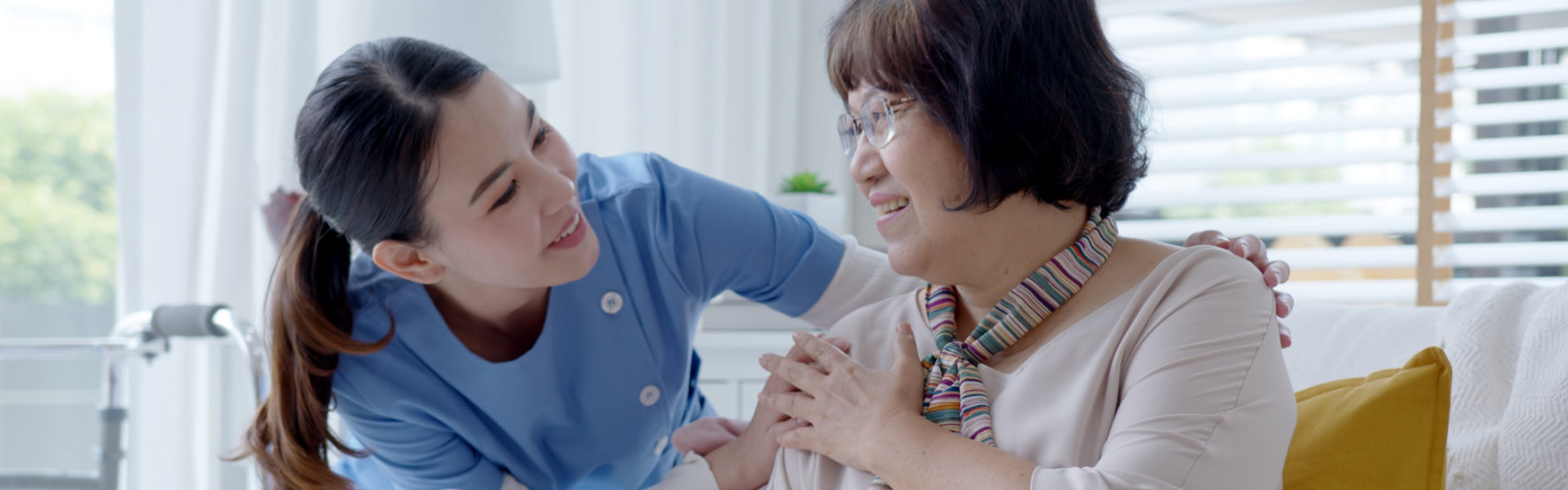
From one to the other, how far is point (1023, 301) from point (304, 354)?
89 cm

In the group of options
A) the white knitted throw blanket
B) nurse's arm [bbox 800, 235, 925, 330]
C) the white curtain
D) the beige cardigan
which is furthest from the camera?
the white curtain

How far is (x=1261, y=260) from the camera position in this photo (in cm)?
109

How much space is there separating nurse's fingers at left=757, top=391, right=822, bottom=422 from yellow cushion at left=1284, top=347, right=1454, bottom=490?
1.58 ft

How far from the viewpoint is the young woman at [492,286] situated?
128 centimetres

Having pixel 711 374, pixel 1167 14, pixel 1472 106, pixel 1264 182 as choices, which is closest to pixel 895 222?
pixel 711 374

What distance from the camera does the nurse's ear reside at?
1.34m

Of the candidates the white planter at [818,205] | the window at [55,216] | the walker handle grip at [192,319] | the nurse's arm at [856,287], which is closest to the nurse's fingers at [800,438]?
the nurse's arm at [856,287]

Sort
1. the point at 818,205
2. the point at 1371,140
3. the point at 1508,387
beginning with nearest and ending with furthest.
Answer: the point at 1508,387 → the point at 818,205 → the point at 1371,140

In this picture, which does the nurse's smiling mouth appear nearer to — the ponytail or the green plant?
the ponytail

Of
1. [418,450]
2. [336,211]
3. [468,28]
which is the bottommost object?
[418,450]

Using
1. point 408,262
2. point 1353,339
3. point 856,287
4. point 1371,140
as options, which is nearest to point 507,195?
point 408,262

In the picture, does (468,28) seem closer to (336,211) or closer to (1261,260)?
(336,211)

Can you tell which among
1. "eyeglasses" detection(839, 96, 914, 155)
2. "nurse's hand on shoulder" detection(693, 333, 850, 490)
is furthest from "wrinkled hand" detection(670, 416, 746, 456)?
"eyeglasses" detection(839, 96, 914, 155)

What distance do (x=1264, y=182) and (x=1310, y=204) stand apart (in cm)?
14
